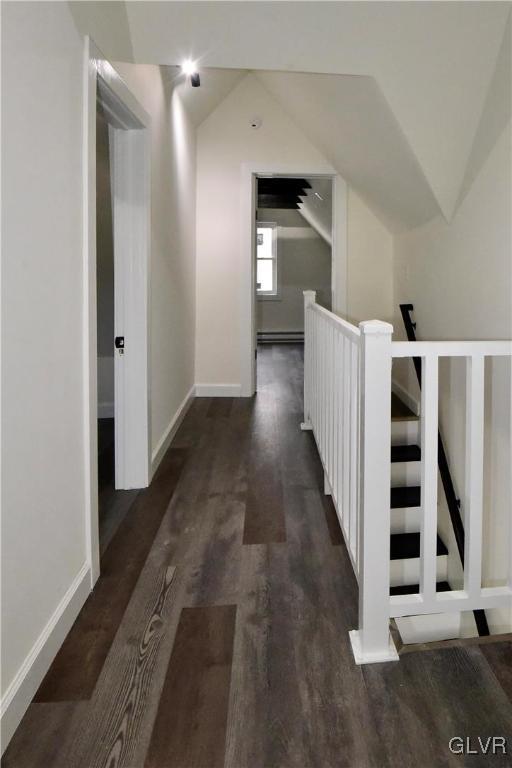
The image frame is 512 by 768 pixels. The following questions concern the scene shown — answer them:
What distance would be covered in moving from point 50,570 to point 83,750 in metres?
0.45

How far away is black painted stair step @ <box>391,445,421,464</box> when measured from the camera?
3006 mm

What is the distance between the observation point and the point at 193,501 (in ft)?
8.24

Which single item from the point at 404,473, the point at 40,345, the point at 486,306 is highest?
the point at 486,306

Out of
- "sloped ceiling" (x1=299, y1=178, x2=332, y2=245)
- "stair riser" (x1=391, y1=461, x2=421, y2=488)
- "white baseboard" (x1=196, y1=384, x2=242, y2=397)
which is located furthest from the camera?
"sloped ceiling" (x1=299, y1=178, x2=332, y2=245)

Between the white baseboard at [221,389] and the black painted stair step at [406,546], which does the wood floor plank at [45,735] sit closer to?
the black painted stair step at [406,546]

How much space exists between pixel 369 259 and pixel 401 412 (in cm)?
168

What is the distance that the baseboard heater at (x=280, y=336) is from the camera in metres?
9.43

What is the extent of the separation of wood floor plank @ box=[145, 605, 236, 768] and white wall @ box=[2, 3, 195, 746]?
1.16 feet

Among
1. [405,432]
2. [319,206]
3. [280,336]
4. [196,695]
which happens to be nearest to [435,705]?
[196,695]

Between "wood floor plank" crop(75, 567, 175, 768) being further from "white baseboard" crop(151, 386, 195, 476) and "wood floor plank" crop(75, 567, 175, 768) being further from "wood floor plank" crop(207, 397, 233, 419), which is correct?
"wood floor plank" crop(207, 397, 233, 419)

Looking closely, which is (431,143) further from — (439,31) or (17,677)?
(17,677)

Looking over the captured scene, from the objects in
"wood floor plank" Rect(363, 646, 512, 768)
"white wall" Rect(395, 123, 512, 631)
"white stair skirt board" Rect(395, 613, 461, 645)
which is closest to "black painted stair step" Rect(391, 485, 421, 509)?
"white wall" Rect(395, 123, 512, 631)

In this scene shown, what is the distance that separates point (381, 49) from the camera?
1.94 meters

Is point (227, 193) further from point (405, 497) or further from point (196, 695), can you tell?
point (196, 695)
